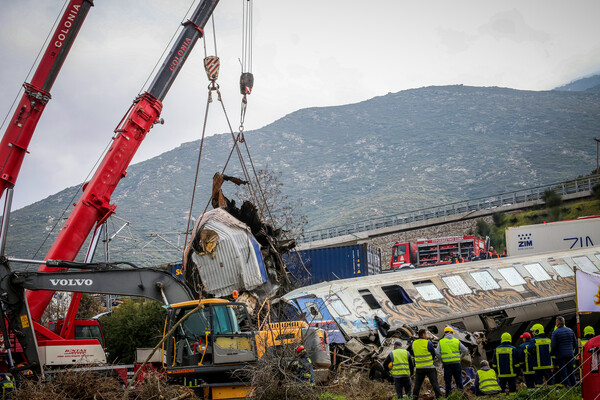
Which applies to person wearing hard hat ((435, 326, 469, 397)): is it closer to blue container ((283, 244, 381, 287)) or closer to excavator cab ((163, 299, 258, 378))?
excavator cab ((163, 299, 258, 378))

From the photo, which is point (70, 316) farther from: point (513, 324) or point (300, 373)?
point (513, 324)

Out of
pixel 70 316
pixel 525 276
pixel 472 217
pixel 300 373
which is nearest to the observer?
pixel 300 373

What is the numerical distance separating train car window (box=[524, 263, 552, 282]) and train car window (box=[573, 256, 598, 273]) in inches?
79.4

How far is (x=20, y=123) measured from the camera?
14578 mm

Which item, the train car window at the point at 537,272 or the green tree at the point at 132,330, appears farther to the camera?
the green tree at the point at 132,330

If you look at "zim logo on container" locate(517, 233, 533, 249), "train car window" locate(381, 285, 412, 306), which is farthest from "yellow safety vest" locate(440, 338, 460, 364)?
"zim logo on container" locate(517, 233, 533, 249)

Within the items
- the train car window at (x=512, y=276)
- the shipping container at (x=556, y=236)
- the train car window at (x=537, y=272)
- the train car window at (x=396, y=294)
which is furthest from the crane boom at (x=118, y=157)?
the shipping container at (x=556, y=236)

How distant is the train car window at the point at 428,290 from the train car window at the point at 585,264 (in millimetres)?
7229

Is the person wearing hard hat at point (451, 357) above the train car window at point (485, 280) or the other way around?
the other way around

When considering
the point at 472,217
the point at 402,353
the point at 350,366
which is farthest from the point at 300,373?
the point at 472,217

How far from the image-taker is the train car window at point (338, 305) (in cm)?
1614

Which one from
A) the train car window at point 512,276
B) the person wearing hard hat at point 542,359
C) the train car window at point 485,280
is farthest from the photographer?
the train car window at point 512,276

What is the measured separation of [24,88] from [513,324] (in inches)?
600

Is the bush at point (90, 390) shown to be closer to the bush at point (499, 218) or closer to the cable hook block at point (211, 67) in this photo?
the cable hook block at point (211, 67)
